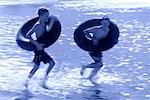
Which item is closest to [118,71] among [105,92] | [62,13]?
[105,92]

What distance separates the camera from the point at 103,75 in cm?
1308

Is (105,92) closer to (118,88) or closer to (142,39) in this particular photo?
(118,88)

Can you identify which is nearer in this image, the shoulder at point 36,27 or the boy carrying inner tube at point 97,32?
the shoulder at point 36,27

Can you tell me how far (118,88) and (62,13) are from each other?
707 inches

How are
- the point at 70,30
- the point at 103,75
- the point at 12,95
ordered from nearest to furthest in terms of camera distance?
the point at 12,95 < the point at 103,75 < the point at 70,30

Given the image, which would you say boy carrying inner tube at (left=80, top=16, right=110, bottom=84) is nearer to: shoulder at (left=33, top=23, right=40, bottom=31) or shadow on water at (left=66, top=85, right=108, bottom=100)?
shadow on water at (left=66, top=85, right=108, bottom=100)

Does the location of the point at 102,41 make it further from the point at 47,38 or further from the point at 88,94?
the point at 88,94

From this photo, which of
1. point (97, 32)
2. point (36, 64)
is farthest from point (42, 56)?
point (97, 32)

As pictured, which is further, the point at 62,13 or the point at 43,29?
the point at 62,13

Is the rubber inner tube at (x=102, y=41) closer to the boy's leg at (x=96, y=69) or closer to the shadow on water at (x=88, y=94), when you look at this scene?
the boy's leg at (x=96, y=69)

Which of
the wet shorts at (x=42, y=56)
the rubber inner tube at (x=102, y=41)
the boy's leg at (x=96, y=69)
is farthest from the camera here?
the boy's leg at (x=96, y=69)

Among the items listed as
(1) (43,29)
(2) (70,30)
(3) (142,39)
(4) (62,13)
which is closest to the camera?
(1) (43,29)

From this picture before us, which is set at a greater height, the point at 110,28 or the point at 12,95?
the point at 110,28


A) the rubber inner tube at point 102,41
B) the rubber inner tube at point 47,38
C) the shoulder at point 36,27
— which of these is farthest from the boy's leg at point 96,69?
the shoulder at point 36,27
